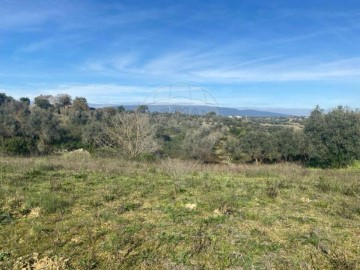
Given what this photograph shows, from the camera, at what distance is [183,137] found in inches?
1468

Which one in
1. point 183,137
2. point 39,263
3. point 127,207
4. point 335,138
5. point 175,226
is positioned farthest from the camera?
point 183,137

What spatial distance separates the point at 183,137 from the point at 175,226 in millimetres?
32626

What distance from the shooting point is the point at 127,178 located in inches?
328

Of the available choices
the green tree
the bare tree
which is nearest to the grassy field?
the bare tree

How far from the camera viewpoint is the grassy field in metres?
3.71

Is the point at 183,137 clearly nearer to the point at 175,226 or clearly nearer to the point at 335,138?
the point at 335,138

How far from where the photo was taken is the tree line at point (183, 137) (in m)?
25.4

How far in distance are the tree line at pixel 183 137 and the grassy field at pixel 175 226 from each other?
59.2 ft

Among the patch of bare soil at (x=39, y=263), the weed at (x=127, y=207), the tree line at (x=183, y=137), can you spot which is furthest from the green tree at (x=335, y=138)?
the patch of bare soil at (x=39, y=263)

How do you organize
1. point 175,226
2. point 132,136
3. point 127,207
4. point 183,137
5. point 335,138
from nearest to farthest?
point 175,226 → point 127,207 → point 335,138 → point 132,136 → point 183,137

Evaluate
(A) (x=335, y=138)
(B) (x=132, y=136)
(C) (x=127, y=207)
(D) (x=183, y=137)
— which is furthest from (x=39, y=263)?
(D) (x=183, y=137)

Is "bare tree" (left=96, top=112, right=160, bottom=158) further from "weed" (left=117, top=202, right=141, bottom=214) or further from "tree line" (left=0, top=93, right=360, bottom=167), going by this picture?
"weed" (left=117, top=202, right=141, bottom=214)

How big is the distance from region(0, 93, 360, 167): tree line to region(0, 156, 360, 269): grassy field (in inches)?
710

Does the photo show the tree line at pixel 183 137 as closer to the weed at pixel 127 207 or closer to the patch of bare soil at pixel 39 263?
the weed at pixel 127 207
